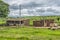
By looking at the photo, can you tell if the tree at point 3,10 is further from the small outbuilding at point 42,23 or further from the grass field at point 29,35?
the grass field at point 29,35

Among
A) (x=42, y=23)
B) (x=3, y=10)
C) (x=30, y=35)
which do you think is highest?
(x=3, y=10)

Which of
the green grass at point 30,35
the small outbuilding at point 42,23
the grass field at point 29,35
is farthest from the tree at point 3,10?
the green grass at point 30,35

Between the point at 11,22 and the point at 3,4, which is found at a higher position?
the point at 3,4

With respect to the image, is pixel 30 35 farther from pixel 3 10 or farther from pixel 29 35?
pixel 3 10

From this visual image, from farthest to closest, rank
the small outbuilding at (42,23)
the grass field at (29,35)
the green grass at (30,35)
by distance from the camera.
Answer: the small outbuilding at (42,23)
the grass field at (29,35)
the green grass at (30,35)

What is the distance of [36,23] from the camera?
64812 millimetres

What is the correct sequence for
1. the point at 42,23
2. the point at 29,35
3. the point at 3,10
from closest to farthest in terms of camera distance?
the point at 29,35
the point at 42,23
the point at 3,10

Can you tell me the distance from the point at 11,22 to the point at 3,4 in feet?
105

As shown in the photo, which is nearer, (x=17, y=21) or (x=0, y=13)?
(x=17, y=21)

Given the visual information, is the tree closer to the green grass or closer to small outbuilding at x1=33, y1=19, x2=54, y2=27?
small outbuilding at x1=33, y1=19, x2=54, y2=27

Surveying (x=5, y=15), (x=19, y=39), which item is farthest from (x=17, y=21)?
(x=19, y=39)

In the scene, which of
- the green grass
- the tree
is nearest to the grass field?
the green grass

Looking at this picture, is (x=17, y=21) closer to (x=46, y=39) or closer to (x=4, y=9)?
(x=4, y=9)

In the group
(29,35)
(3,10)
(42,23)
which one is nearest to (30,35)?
(29,35)
